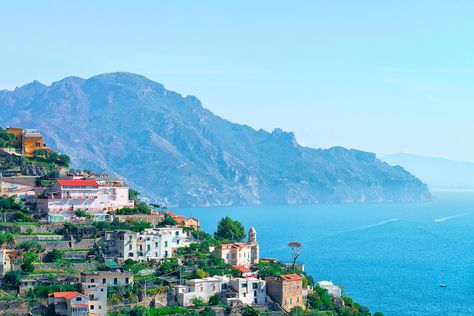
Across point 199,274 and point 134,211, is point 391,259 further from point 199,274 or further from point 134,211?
point 199,274

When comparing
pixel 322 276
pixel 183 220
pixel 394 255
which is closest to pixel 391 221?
pixel 394 255

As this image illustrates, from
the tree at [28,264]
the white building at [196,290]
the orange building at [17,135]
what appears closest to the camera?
the tree at [28,264]

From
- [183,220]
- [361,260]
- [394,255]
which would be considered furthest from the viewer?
[394,255]

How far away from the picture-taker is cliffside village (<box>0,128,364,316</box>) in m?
51.0

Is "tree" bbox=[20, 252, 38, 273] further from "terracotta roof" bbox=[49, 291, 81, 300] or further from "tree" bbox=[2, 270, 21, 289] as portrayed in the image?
"terracotta roof" bbox=[49, 291, 81, 300]

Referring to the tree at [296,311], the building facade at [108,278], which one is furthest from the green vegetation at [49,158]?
the tree at [296,311]

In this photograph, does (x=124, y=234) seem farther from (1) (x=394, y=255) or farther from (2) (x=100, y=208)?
(1) (x=394, y=255)

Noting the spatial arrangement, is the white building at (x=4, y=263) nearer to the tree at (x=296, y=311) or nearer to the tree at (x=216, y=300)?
the tree at (x=216, y=300)

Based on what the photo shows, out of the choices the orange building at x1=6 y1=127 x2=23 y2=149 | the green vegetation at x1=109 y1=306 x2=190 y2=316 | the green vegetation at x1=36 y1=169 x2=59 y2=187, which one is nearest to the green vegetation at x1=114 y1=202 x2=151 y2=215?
the green vegetation at x1=36 y1=169 x2=59 y2=187

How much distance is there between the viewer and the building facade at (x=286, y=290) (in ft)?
184

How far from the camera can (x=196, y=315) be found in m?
51.6

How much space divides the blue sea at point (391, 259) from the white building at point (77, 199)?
1079 inches

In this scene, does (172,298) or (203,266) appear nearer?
(172,298)

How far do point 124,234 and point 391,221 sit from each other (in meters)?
148
